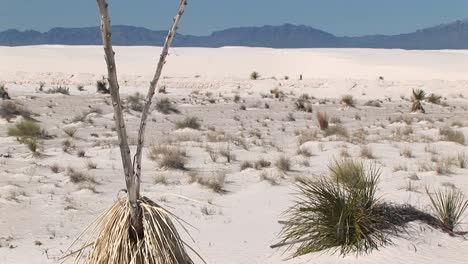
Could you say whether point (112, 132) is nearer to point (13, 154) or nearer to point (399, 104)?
point (13, 154)

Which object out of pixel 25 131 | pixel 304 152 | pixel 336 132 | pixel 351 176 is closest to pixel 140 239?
pixel 351 176

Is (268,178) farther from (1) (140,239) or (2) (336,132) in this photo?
(1) (140,239)

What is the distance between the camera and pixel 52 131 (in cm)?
2119

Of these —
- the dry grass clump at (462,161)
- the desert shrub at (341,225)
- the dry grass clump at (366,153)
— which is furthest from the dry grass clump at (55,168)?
the dry grass clump at (462,161)

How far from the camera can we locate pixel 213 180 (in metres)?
12.5

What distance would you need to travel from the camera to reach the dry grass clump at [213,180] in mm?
12117

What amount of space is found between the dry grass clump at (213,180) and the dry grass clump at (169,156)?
712mm

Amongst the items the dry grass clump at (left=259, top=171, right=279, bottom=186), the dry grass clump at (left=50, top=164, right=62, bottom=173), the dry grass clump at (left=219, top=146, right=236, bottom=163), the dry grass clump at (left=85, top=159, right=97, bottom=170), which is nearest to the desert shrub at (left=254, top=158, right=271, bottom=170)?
the dry grass clump at (left=259, top=171, right=279, bottom=186)

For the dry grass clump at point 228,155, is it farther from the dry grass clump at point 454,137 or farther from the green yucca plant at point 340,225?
the green yucca plant at point 340,225

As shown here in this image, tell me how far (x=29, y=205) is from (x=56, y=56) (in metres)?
73.2

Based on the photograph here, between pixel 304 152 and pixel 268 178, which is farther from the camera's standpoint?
pixel 304 152

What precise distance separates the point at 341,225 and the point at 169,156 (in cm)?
771

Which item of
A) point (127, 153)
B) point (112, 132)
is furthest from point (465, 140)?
point (127, 153)

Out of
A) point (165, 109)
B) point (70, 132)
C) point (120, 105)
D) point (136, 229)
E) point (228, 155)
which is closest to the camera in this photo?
point (120, 105)
